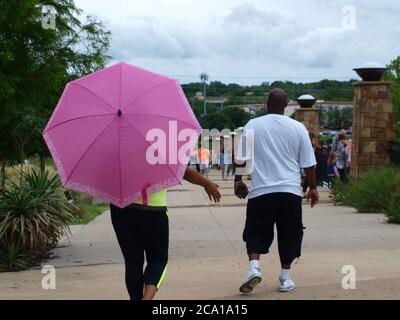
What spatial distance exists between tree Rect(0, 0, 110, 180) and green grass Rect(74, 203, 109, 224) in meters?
3.50

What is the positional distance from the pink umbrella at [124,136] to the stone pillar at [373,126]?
468 inches

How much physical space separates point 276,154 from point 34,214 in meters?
3.52

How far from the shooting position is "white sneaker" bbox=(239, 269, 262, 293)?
20.3 ft

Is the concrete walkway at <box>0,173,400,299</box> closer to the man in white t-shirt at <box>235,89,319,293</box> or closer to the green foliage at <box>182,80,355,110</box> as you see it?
the man in white t-shirt at <box>235,89,319,293</box>

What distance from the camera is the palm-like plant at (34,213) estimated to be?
830 cm

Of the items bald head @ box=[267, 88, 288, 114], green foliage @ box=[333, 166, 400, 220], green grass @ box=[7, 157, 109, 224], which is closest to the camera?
bald head @ box=[267, 88, 288, 114]

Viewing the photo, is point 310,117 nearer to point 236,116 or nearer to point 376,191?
point 376,191

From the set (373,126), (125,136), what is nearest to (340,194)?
(373,126)

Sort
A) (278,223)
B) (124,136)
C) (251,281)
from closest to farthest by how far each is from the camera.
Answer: (124,136)
(251,281)
(278,223)

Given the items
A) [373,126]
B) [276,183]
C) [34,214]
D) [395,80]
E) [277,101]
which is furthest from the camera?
[395,80]

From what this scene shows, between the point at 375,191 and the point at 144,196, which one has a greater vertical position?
the point at 144,196

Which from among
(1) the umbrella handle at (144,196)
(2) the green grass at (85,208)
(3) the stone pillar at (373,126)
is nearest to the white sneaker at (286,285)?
(1) the umbrella handle at (144,196)

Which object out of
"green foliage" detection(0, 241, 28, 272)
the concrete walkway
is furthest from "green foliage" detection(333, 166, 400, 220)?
"green foliage" detection(0, 241, 28, 272)

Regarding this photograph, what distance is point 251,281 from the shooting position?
6.18 m
